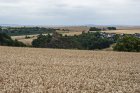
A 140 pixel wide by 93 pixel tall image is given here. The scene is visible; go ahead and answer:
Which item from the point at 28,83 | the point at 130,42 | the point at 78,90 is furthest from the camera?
the point at 130,42

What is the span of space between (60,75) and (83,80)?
246 centimetres

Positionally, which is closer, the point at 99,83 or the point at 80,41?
the point at 99,83

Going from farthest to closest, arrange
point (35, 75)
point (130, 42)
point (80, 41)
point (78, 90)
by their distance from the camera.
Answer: point (80, 41)
point (130, 42)
point (35, 75)
point (78, 90)

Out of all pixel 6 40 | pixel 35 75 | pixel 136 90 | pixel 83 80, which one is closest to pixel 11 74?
pixel 35 75

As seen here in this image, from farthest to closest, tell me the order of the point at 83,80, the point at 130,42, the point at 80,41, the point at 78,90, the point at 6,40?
the point at 80,41, the point at 6,40, the point at 130,42, the point at 83,80, the point at 78,90

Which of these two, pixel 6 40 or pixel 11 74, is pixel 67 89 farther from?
pixel 6 40

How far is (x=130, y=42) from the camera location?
5484cm

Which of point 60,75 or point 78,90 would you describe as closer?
point 78,90

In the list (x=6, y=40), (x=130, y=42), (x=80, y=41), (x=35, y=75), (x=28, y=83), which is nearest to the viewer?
(x=28, y=83)

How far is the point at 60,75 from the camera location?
72.0ft

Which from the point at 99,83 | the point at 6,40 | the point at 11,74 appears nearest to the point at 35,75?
the point at 11,74

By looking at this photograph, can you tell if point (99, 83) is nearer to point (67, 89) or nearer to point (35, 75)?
point (67, 89)

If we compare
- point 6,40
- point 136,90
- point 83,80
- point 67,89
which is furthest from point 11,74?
point 6,40

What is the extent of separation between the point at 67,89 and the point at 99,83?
3.08m
